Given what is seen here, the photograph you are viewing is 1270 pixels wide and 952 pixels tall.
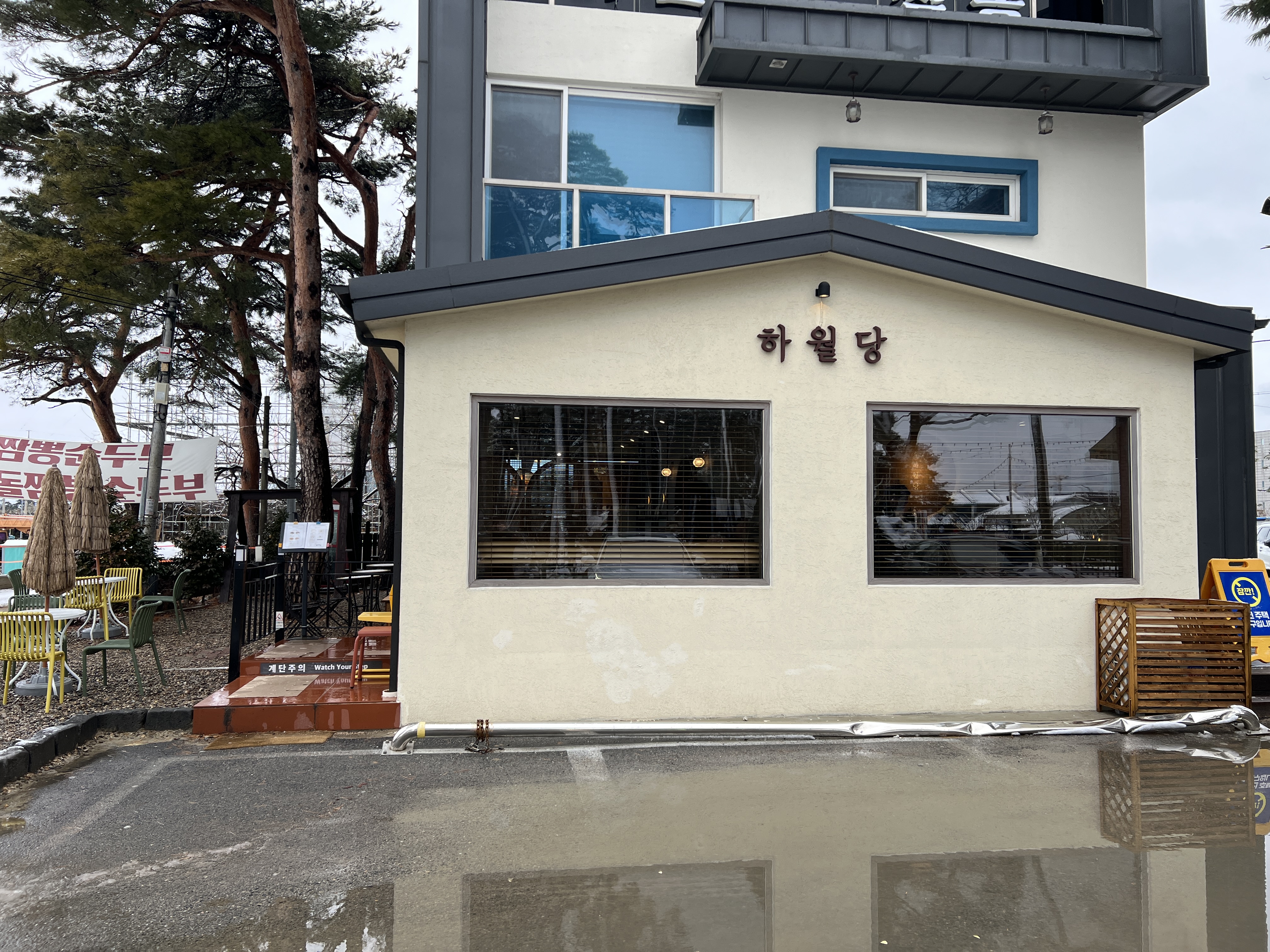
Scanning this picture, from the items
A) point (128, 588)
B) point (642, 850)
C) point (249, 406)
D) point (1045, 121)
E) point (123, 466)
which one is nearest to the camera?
point (642, 850)

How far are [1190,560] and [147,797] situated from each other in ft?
27.3

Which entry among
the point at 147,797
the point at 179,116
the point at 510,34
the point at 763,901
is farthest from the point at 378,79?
the point at 763,901

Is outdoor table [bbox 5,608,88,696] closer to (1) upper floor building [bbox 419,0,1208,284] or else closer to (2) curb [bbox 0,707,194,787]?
(2) curb [bbox 0,707,194,787]

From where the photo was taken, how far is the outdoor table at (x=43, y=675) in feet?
25.1

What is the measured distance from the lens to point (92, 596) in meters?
11.1

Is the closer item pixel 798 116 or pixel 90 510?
pixel 798 116

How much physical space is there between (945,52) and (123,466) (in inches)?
810

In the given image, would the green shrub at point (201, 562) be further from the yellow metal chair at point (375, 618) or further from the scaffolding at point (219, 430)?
the yellow metal chair at point (375, 618)

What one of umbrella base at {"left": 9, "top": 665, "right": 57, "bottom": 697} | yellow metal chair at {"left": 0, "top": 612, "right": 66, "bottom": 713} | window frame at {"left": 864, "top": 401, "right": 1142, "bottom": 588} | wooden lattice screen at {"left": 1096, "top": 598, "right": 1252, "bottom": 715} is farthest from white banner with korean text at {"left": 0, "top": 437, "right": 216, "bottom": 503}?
Result: wooden lattice screen at {"left": 1096, "top": 598, "right": 1252, "bottom": 715}

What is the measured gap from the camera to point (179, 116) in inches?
639

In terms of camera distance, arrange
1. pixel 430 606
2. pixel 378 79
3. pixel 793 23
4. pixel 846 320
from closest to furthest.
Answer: pixel 430 606 < pixel 846 320 < pixel 793 23 < pixel 378 79

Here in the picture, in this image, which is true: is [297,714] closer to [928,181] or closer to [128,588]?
[128,588]

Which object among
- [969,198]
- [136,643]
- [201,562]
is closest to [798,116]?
[969,198]

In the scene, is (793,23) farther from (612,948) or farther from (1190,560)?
(612,948)
